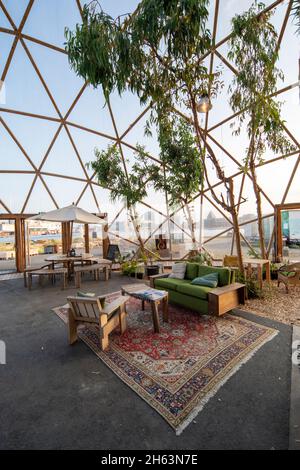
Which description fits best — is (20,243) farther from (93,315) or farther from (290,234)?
(290,234)

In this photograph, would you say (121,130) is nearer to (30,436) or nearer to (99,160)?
(99,160)

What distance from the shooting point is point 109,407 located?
1.86m

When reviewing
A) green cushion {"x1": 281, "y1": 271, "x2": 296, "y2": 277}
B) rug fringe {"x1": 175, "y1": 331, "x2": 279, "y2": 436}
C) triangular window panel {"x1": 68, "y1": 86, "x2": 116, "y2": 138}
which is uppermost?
triangular window panel {"x1": 68, "y1": 86, "x2": 116, "y2": 138}

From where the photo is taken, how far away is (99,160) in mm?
7074

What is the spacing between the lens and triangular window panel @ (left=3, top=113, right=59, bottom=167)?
7.10m

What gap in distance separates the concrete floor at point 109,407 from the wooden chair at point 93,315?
0.24 metres

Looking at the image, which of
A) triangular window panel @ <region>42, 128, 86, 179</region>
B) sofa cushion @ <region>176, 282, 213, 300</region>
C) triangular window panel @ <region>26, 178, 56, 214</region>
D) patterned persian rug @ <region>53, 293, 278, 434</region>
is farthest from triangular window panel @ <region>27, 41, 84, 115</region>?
patterned persian rug @ <region>53, 293, 278, 434</region>

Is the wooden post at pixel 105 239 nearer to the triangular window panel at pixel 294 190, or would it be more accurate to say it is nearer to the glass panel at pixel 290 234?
the glass panel at pixel 290 234

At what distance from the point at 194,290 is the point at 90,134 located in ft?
22.4

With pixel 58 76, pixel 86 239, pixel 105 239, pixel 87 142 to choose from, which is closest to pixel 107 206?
pixel 105 239

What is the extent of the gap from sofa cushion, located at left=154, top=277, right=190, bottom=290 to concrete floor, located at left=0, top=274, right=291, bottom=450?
1868mm

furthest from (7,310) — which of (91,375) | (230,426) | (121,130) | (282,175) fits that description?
(282,175)

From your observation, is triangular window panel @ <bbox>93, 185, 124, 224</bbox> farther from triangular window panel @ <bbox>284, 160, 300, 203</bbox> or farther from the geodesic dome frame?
triangular window panel @ <bbox>284, 160, 300, 203</bbox>

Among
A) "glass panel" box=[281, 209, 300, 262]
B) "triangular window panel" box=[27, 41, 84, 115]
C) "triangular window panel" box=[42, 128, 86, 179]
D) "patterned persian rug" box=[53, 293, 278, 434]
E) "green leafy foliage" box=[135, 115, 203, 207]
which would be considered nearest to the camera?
"patterned persian rug" box=[53, 293, 278, 434]
